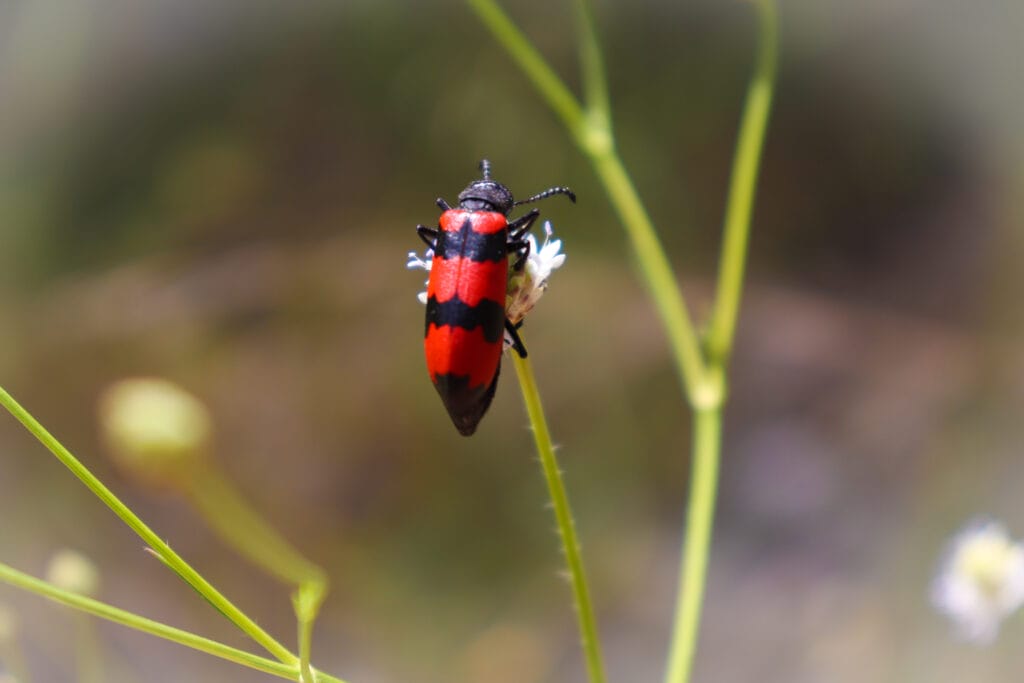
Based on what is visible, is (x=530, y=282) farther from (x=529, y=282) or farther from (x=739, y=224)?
(x=739, y=224)

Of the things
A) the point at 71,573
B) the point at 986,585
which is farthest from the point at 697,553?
the point at 71,573

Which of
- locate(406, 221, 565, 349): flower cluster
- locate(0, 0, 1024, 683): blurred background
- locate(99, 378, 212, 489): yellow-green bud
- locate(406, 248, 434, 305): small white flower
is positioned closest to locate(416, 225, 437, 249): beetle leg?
locate(406, 248, 434, 305): small white flower

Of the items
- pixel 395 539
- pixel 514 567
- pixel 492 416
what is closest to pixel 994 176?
pixel 492 416

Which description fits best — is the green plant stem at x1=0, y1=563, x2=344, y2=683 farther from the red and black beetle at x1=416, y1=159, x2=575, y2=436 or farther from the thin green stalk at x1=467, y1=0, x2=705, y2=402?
the thin green stalk at x1=467, y1=0, x2=705, y2=402

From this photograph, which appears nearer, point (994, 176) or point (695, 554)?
point (695, 554)

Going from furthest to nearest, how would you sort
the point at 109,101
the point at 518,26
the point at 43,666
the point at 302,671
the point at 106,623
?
the point at 109,101 → the point at 518,26 → the point at 106,623 → the point at 43,666 → the point at 302,671

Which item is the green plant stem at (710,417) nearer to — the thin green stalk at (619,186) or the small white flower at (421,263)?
the thin green stalk at (619,186)

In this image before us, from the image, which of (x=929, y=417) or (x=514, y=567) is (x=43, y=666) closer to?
(x=514, y=567)
